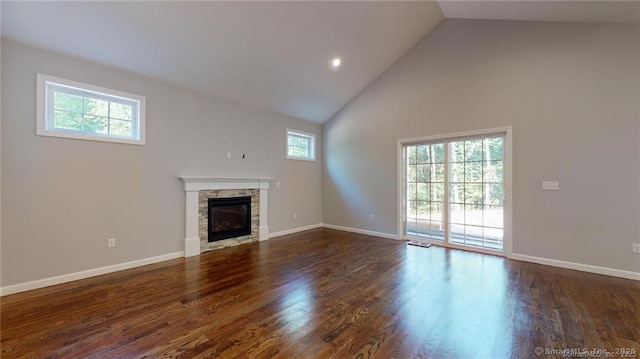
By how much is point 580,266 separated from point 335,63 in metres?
4.81

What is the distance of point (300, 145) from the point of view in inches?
258

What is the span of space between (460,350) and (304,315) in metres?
1.27

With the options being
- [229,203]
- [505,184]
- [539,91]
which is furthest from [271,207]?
[539,91]

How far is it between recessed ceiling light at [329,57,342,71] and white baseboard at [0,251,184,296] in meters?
4.19

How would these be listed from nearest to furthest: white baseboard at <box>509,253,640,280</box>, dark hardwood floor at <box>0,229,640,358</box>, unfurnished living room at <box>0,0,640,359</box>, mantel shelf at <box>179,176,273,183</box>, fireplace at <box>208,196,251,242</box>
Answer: dark hardwood floor at <box>0,229,640,358</box>, unfurnished living room at <box>0,0,640,359</box>, white baseboard at <box>509,253,640,280</box>, mantel shelf at <box>179,176,273,183</box>, fireplace at <box>208,196,251,242</box>

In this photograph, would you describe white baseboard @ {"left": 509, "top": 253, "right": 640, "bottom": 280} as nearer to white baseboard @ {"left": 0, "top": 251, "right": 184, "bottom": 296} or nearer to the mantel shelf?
the mantel shelf

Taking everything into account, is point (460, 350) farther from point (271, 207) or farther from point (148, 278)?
point (271, 207)

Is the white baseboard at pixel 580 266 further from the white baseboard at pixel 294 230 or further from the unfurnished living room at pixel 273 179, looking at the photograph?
the white baseboard at pixel 294 230

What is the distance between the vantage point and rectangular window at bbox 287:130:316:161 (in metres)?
6.28

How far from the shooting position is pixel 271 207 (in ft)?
18.9

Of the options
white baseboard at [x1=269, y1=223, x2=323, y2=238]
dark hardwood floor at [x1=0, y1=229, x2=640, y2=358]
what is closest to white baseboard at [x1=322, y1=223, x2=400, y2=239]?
white baseboard at [x1=269, y1=223, x2=323, y2=238]

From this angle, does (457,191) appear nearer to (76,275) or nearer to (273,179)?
(273,179)

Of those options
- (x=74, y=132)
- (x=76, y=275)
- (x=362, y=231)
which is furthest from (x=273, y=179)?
(x=76, y=275)

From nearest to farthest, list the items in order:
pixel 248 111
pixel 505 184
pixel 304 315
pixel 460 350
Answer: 1. pixel 460 350
2. pixel 304 315
3. pixel 505 184
4. pixel 248 111
